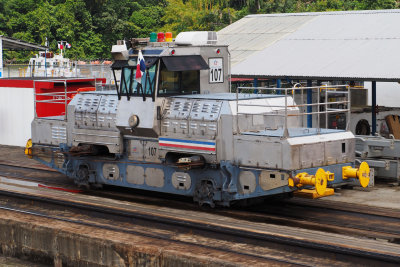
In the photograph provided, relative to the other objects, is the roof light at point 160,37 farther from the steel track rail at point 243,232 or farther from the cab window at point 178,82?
the steel track rail at point 243,232

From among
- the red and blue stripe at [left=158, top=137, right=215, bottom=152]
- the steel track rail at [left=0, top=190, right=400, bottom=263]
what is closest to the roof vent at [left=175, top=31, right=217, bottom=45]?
the red and blue stripe at [left=158, top=137, right=215, bottom=152]

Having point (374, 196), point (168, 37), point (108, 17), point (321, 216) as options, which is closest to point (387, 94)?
point (374, 196)

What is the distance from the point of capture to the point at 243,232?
13.7 m

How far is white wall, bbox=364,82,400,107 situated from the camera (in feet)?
100

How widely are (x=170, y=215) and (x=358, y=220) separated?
428 cm

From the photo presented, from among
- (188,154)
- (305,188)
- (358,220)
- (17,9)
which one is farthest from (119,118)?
(17,9)

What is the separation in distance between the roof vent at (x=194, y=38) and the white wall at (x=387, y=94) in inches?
554

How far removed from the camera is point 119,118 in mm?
18000

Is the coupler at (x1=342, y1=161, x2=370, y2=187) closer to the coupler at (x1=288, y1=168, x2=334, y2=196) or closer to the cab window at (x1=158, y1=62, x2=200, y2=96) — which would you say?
the coupler at (x1=288, y1=168, x2=334, y2=196)

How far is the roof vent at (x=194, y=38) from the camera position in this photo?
1795 cm

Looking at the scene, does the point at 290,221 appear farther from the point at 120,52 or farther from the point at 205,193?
the point at 120,52

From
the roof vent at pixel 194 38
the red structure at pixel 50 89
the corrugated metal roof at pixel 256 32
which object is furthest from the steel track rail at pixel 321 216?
the red structure at pixel 50 89

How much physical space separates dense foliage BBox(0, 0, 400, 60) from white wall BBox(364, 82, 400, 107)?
78.6ft

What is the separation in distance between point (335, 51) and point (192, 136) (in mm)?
8309
